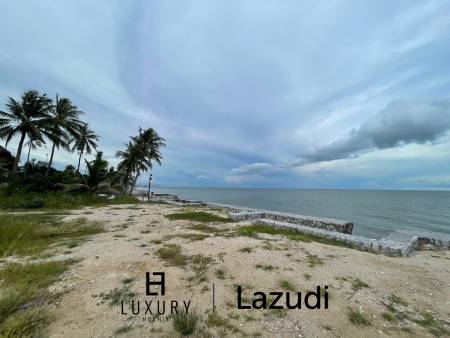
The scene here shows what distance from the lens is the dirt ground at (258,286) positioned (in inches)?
117

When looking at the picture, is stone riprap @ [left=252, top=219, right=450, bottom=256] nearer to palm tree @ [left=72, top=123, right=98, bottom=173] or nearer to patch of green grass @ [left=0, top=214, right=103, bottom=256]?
patch of green grass @ [left=0, top=214, right=103, bottom=256]

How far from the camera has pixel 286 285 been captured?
412cm

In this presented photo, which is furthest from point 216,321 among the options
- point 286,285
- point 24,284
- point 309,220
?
point 309,220

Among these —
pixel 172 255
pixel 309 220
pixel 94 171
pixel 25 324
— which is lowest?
pixel 25 324

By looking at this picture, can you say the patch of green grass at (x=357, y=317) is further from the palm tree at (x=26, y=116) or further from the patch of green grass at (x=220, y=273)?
the palm tree at (x=26, y=116)

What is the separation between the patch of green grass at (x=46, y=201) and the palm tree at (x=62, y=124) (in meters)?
5.56

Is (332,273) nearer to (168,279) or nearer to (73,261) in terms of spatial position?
(168,279)

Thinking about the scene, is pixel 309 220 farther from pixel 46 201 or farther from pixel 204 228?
pixel 46 201

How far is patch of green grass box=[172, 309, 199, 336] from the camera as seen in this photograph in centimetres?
284

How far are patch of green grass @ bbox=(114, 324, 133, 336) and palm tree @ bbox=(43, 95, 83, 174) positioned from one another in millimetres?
21632

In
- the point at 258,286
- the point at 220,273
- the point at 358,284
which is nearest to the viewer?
the point at 258,286

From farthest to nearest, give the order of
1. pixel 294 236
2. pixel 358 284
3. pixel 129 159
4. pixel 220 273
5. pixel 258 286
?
pixel 129 159, pixel 294 236, pixel 220 273, pixel 358 284, pixel 258 286

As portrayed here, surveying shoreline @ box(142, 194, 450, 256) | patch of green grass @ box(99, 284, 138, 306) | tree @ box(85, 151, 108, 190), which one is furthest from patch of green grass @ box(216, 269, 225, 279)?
tree @ box(85, 151, 108, 190)

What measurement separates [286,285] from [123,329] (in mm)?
2841
